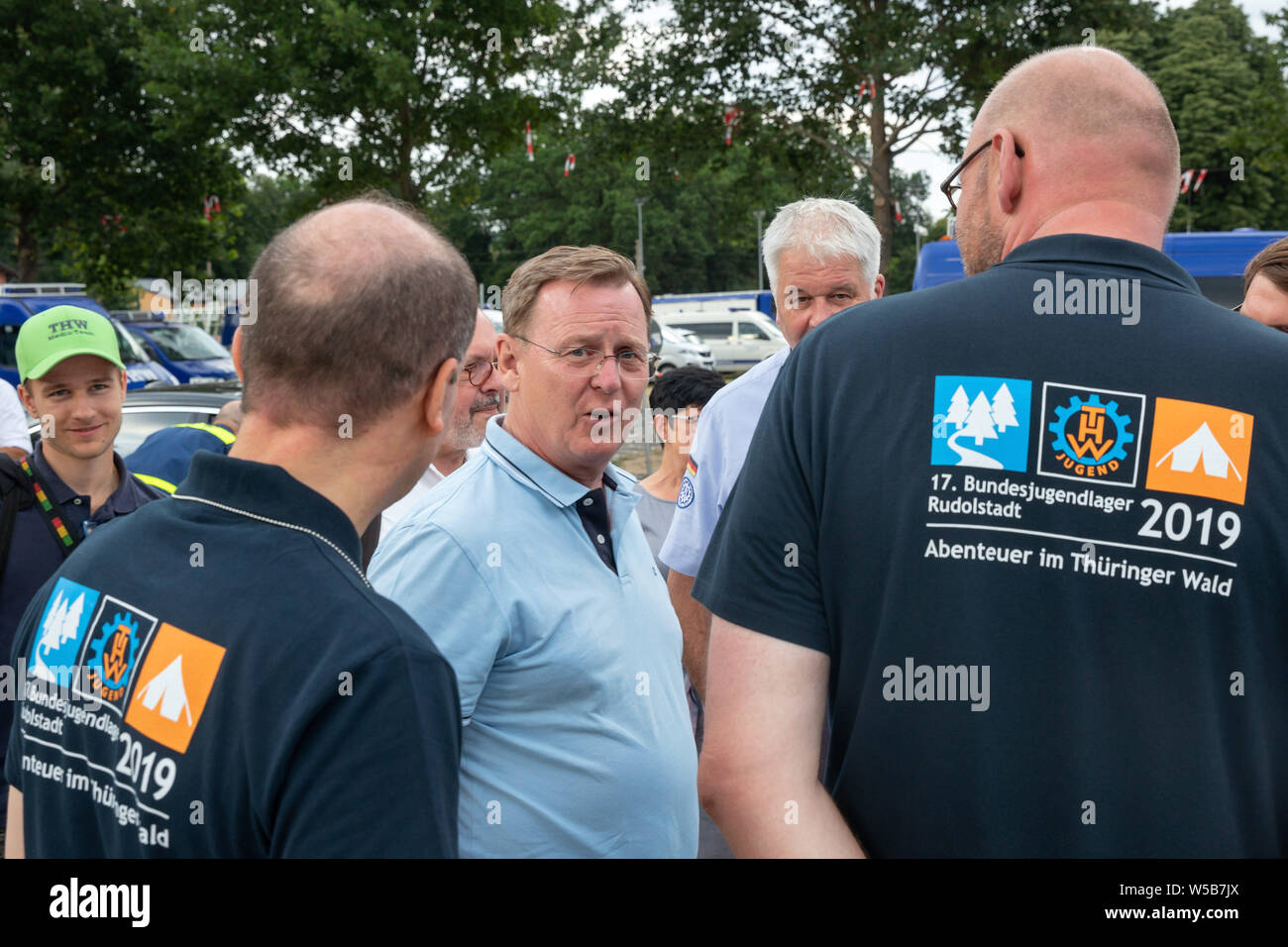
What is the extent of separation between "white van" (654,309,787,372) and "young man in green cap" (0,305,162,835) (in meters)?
31.9

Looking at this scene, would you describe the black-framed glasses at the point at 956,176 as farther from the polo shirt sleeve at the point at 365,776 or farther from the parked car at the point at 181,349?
the parked car at the point at 181,349

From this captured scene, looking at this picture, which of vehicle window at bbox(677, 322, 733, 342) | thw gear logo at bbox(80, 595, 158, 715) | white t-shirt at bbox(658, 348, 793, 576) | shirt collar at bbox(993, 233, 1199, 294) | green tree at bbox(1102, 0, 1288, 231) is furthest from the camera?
green tree at bbox(1102, 0, 1288, 231)

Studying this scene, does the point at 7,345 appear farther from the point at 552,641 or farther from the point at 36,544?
the point at 552,641

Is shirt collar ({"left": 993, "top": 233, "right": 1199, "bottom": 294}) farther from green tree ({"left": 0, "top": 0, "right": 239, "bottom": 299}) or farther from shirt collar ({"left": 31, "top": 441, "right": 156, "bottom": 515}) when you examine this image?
green tree ({"left": 0, "top": 0, "right": 239, "bottom": 299})

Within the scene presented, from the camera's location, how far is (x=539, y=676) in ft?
7.07

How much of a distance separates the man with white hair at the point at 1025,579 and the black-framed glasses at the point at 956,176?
106mm

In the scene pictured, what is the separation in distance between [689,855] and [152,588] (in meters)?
1.43

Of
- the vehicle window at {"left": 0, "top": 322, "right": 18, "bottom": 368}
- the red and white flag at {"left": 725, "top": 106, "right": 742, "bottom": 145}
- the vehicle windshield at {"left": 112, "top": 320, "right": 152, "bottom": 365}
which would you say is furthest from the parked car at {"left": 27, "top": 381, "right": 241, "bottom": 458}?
the red and white flag at {"left": 725, "top": 106, "right": 742, "bottom": 145}

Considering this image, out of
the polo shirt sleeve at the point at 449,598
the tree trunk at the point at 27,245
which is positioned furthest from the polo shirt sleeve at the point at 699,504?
the tree trunk at the point at 27,245

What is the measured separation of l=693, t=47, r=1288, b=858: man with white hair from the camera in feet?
4.95

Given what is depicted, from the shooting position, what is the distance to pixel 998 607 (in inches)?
60.0

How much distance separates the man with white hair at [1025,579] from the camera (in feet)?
4.95

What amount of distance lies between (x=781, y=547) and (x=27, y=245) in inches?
995

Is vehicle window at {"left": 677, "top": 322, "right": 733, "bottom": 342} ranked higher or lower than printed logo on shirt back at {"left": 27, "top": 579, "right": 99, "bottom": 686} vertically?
higher
